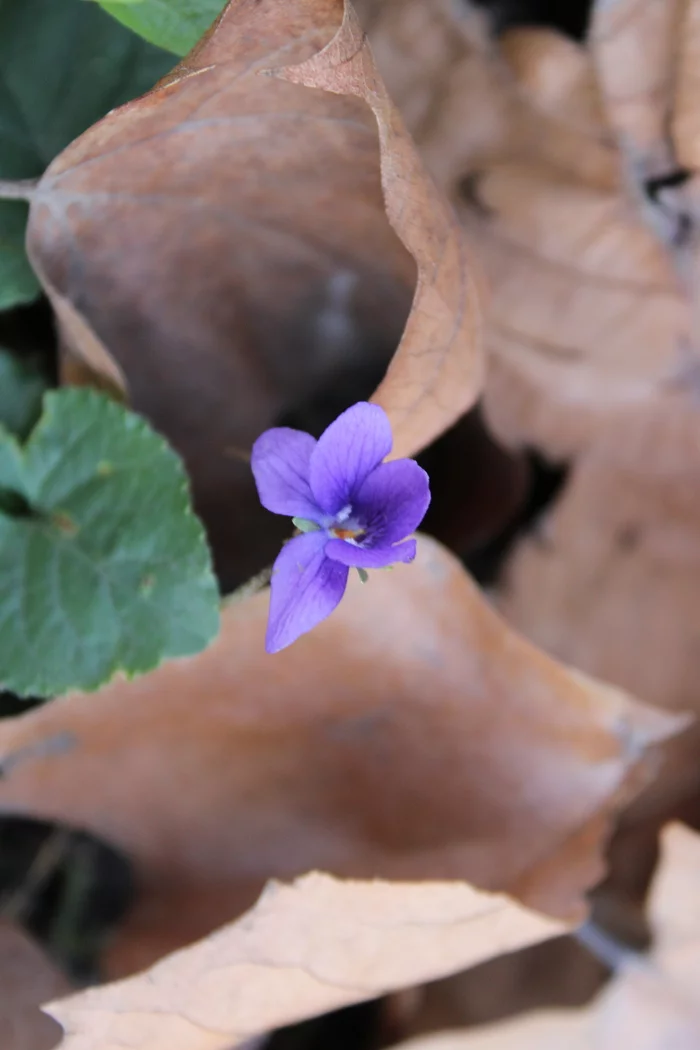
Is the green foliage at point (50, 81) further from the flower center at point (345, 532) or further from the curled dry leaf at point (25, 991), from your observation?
the curled dry leaf at point (25, 991)

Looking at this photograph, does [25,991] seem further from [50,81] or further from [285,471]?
[50,81]

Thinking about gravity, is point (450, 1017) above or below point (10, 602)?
below

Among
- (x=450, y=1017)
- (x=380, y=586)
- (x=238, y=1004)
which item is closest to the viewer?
(x=238, y=1004)

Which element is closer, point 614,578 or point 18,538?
point 18,538

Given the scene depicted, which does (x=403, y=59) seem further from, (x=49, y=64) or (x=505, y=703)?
(x=505, y=703)

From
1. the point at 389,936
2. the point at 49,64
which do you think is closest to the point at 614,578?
the point at 389,936

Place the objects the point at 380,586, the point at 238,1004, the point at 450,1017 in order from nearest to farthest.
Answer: the point at 238,1004, the point at 380,586, the point at 450,1017

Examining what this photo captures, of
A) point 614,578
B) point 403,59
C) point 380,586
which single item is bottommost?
point 614,578
